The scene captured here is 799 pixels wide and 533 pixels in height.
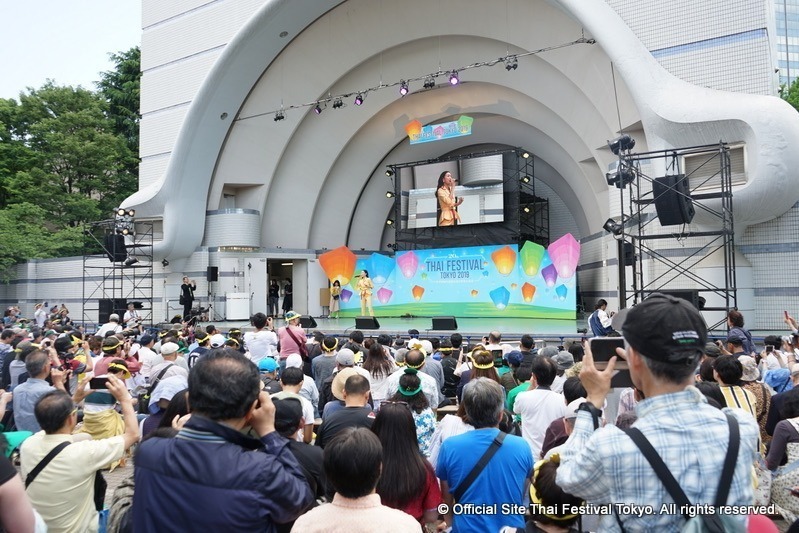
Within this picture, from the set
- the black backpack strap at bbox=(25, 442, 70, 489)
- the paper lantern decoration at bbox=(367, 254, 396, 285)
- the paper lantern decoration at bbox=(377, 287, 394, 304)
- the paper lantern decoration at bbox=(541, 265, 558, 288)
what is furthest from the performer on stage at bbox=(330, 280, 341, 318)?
the black backpack strap at bbox=(25, 442, 70, 489)

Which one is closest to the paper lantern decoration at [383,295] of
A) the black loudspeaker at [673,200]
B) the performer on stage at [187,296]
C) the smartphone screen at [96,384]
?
the performer on stage at [187,296]

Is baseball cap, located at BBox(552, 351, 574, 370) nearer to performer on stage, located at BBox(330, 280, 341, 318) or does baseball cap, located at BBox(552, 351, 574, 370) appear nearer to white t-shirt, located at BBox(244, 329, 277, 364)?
white t-shirt, located at BBox(244, 329, 277, 364)

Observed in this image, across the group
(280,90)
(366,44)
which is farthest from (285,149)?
(366,44)

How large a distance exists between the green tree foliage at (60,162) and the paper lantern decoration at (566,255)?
21.1m

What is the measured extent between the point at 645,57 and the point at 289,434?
12.4 m

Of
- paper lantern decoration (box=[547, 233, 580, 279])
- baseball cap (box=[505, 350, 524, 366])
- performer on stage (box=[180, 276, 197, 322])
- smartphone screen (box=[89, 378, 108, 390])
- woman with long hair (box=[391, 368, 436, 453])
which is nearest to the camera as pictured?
smartphone screen (box=[89, 378, 108, 390])

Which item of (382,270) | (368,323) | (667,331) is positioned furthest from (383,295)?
(667,331)

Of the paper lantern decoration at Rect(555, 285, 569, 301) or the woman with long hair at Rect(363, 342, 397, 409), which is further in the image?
the paper lantern decoration at Rect(555, 285, 569, 301)

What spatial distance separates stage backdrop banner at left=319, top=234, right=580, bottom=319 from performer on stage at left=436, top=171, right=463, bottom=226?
1.25 meters

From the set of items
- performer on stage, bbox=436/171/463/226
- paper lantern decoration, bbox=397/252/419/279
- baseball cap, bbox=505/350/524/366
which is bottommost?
baseball cap, bbox=505/350/524/366

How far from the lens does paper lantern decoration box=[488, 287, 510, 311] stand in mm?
19391

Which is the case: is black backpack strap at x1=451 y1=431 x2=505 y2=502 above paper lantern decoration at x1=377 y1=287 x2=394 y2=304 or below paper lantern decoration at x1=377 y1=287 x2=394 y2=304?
below

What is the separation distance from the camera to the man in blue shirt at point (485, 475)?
2656 millimetres

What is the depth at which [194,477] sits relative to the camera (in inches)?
70.6
